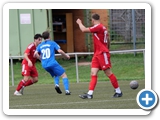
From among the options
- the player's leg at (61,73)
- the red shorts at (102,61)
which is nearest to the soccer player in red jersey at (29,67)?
the player's leg at (61,73)

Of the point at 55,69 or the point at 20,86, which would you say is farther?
the point at 20,86

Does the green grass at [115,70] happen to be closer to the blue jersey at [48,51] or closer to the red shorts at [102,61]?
the blue jersey at [48,51]

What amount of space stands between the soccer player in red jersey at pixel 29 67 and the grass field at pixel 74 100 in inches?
9.6

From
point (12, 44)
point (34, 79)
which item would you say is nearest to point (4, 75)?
point (34, 79)

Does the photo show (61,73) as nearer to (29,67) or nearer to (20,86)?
(29,67)

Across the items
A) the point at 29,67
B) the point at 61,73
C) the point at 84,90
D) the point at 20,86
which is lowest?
the point at 84,90

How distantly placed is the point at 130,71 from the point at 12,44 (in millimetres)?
4332

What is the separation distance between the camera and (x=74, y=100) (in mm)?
10750

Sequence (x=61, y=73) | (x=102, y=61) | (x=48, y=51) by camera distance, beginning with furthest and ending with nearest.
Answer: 1. (x=61, y=73)
2. (x=48, y=51)
3. (x=102, y=61)

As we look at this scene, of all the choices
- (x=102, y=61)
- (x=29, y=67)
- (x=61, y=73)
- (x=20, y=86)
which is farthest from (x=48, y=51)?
(x=102, y=61)

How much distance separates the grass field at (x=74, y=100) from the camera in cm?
Answer: 976

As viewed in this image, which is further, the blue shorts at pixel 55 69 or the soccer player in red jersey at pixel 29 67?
the soccer player in red jersey at pixel 29 67

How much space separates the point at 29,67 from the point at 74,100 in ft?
7.15
